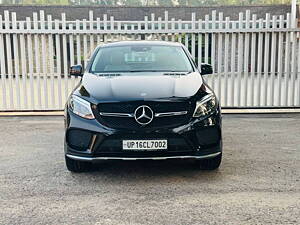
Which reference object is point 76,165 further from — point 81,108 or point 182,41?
point 182,41

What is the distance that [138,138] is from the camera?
4.43 m

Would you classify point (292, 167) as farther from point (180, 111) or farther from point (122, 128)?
point (122, 128)

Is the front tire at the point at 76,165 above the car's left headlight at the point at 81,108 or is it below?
below

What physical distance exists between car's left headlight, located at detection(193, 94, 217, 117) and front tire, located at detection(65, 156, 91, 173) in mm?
1498

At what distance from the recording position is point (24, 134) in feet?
24.5

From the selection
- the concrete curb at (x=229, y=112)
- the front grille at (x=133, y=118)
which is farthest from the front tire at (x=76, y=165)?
the concrete curb at (x=229, y=112)

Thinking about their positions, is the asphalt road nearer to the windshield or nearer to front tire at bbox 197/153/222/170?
front tire at bbox 197/153/222/170

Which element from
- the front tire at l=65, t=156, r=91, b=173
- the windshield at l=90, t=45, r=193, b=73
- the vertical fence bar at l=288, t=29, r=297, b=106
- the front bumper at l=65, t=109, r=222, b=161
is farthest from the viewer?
the vertical fence bar at l=288, t=29, r=297, b=106

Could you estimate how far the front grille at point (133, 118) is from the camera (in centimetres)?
446

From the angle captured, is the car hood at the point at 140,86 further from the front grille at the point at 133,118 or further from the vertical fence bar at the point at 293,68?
the vertical fence bar at the point at 293,68

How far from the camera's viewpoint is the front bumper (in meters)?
4.44

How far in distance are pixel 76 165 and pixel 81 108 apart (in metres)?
0.76

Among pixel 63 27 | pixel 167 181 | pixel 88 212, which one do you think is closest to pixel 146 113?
pixel 167 181

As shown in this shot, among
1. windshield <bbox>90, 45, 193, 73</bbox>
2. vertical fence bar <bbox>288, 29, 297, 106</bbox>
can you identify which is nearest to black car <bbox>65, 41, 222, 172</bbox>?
windshield <bbox>90, 45, 193, 73</bbox>
